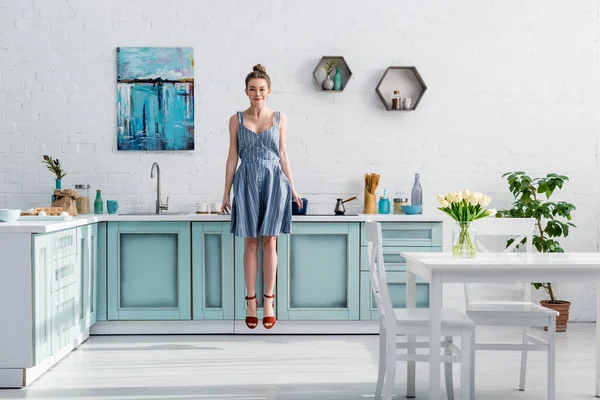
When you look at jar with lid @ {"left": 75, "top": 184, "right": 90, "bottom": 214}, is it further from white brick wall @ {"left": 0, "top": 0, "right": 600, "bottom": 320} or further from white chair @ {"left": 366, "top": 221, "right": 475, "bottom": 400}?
white chair @ {"left": 366, "top": 221, "right": 475, "bottom": 400}

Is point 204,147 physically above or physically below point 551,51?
below

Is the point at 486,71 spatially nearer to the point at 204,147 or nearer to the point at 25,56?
the point at 204,147

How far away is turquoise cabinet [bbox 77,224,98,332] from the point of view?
14.7ft

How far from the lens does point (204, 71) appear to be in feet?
17.8

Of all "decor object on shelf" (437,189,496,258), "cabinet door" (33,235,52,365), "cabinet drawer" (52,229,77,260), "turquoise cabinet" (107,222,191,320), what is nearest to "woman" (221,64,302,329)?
"turquoise cabinet" (107,222,191,320)

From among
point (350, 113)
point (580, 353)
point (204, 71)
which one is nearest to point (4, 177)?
point (204, 71)

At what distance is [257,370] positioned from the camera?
3979 mm

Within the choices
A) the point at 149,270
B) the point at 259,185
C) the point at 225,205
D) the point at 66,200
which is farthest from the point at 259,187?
the point at 66,200

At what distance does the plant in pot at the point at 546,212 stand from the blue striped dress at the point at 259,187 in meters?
1.77

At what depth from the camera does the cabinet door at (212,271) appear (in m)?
4.90

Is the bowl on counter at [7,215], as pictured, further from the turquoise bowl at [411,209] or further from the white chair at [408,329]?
the turquoise bowl at [411,209]

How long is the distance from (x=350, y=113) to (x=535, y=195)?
1524mm

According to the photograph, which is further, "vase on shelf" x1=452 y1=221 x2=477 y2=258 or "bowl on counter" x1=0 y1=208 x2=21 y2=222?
"bowl on counter" x1=0 y1=208 x2=21 y2=222

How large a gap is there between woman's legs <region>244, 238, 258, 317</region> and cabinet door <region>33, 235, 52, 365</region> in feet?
4.34
